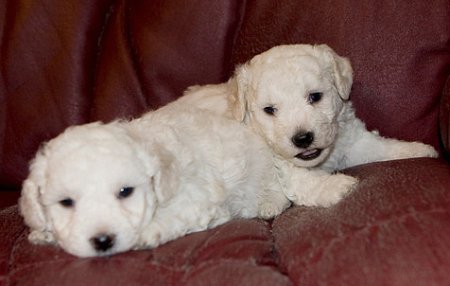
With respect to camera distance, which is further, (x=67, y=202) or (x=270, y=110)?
(x=270, y=110)

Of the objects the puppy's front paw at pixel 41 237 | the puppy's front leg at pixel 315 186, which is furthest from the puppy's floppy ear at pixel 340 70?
the puppy's front paw at pixel 41 237

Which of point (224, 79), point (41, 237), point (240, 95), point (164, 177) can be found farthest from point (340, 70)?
point (41, 237)

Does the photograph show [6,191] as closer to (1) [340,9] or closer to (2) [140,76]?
(2) [140,76]

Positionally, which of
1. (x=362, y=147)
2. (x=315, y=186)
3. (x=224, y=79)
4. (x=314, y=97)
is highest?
(x=314, y=97)

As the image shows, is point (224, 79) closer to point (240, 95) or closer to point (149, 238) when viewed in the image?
point (240, 95)

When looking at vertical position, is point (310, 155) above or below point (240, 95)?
below

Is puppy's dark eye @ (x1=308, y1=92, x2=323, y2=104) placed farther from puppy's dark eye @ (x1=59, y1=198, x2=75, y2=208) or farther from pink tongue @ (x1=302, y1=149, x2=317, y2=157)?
puppy's dark eye @ (x1=59, y1=198, x2=75, y2=208)
